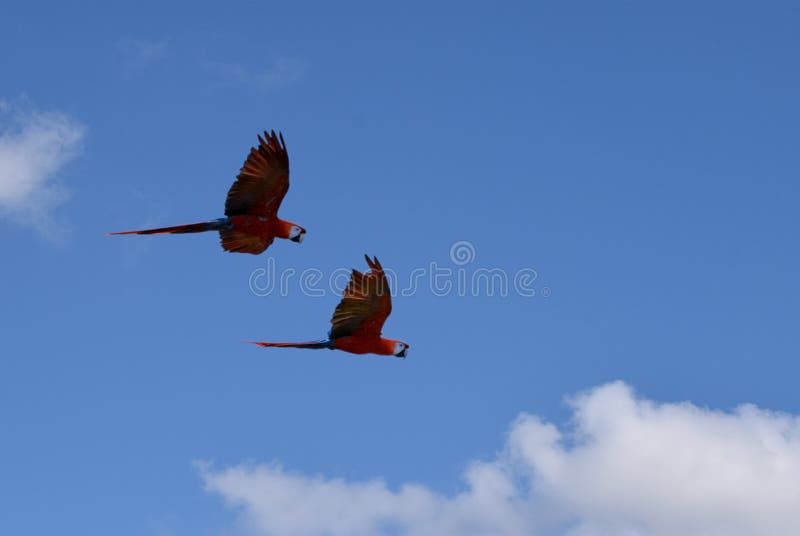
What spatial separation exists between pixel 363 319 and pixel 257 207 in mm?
3562

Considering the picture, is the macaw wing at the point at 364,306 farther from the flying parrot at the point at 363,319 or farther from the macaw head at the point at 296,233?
the macaw head at the point at 296,233

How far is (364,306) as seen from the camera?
58.0 feet

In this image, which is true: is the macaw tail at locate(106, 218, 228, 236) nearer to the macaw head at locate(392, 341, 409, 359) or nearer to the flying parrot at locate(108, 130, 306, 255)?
the flying parrot at locate(108, 130, 306, 255)

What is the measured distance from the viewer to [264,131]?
59.8ft

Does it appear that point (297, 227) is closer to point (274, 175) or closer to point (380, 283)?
point (274, 175)

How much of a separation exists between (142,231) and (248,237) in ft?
8.10

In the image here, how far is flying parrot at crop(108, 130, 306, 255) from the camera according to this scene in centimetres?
1844

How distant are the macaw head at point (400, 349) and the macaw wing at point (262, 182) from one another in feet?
13.0

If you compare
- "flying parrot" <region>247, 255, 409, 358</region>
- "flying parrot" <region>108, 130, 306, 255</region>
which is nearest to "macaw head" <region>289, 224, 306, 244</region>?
"flying parrot" <region>108, 130, 306, 255</region>

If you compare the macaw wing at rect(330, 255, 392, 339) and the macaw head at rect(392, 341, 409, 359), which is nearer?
the macaw wing at rect(330, 255, 392, 339)

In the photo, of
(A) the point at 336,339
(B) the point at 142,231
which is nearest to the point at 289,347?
(A) the point at 336,339

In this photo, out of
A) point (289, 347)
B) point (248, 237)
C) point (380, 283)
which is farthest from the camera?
point (248, 237)

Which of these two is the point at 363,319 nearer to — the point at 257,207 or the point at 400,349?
the point at 400,349

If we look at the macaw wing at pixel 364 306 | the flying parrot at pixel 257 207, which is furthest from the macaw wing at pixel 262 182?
the macaw wing at pixel 364 306
